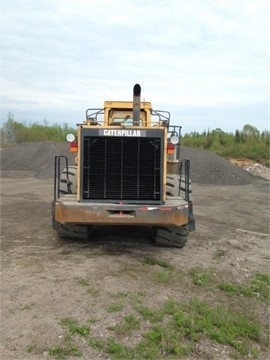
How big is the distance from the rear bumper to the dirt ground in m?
0.58

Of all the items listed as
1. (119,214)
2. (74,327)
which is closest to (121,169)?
(119,214)

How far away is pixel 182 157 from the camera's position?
977 inches

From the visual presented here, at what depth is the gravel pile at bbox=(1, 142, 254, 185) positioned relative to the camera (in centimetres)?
2153

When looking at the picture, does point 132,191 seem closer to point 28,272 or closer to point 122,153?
point 122,153

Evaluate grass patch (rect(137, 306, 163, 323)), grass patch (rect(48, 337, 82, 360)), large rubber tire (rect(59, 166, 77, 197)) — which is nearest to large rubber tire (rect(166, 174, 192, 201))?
large rubber tire (rect(59, 166, 77, 197))

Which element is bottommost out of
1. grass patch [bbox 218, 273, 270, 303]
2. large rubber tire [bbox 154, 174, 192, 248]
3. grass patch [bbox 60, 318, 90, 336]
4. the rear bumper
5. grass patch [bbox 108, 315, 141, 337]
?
grass patch [bbox 218, 273, 270, 303]

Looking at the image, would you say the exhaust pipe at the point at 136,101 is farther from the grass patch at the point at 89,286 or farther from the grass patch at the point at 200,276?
the grass patch at the point at 89,286

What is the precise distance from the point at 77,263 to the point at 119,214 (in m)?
0.92

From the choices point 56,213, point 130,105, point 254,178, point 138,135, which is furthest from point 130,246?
point 254,178

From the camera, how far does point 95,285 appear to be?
5148mm

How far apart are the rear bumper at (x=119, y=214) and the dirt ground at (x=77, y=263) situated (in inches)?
22.8

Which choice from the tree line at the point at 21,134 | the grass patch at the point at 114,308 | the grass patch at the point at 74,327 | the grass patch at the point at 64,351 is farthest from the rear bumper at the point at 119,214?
the tree line at the point at 21,134

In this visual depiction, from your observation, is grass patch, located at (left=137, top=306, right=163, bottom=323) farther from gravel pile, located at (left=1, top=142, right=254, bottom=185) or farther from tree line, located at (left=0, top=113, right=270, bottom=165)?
tree line, located at (left=0, top=113, right=270, bottom=165)

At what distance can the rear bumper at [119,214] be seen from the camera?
6.24m
